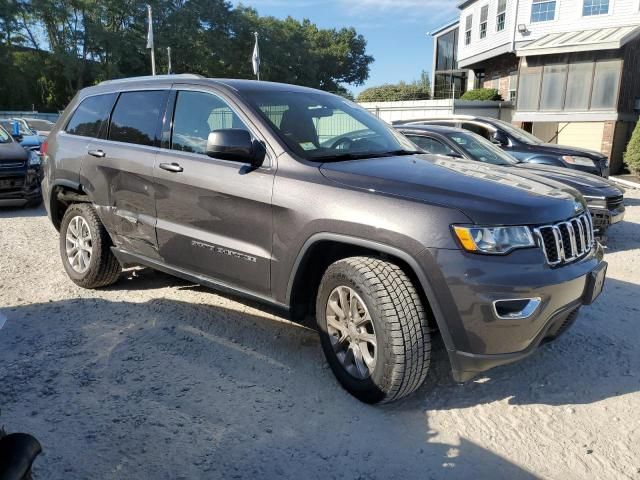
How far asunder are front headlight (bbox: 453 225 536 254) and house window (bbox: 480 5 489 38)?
2517 cm

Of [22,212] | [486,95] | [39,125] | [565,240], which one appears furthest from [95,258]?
[486,95]

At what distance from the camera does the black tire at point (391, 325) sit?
2.72 meters

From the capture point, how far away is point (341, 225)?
2.87m

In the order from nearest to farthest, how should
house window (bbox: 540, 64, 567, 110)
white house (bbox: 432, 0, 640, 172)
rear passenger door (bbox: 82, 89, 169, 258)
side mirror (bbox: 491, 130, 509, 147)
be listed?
rear passenger door (bbox: 82, 89, 169, 258) < side mirror (bbox: 491, 130, 509, 147) < white house (bbox: 432, 0, 640, 172) < house window (bbox: 540, 64, 567, 110)

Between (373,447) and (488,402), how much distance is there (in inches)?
33.5

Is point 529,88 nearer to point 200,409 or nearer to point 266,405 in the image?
point 266,405

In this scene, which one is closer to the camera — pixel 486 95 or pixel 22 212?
pixel 22 212

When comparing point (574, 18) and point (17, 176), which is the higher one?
point (574, 18)

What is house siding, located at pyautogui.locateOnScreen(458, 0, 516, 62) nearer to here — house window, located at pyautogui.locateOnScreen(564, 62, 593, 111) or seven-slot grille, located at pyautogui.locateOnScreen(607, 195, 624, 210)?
house window, located at pyautogui.locateOnScreen(564, 62, 593, 111)

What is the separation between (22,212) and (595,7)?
20.0 m

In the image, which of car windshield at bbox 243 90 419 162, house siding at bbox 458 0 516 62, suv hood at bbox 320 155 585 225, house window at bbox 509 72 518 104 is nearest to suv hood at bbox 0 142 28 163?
car windshield at bbox 243 90 419 162

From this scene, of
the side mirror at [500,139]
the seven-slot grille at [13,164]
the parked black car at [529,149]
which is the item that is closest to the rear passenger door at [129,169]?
the seven-slot grille at [13,164]

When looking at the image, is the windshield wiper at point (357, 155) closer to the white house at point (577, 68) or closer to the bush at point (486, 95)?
the white house at point (577, 68)

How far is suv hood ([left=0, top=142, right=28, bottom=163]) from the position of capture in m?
8.70
